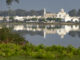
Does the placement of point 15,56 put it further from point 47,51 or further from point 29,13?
point 29,13

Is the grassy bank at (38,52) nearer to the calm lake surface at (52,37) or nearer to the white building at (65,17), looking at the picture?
the calm lake surface at (52,37)

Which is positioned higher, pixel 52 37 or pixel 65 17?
pixel 65 17

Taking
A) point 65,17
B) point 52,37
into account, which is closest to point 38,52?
point 52,37

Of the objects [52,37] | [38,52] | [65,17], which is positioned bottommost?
[52,37]

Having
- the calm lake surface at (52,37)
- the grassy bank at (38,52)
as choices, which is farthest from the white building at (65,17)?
the grassy bank at (38,52)

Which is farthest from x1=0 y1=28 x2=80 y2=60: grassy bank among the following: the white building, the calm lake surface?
the white building

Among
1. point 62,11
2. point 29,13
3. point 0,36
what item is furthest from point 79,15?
point 0,36

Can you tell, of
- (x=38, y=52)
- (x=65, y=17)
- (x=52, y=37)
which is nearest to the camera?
(x=38, y=52)

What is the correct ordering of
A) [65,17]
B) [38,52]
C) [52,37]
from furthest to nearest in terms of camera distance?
[65,17], [52,37], [38,52]

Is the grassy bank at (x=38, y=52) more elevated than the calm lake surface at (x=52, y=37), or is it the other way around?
the grassy bank at (x=38, y=52)

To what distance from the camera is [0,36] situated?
2075 centimetres

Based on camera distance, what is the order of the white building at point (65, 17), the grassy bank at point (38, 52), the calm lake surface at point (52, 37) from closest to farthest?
the grassy bank at point (38, 52) < the calm lake surface at point (52, 37) < the white building at point (65, 17)

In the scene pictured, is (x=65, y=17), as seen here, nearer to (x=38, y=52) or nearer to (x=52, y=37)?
(x=52, y=37)

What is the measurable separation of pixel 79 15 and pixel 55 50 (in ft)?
478
